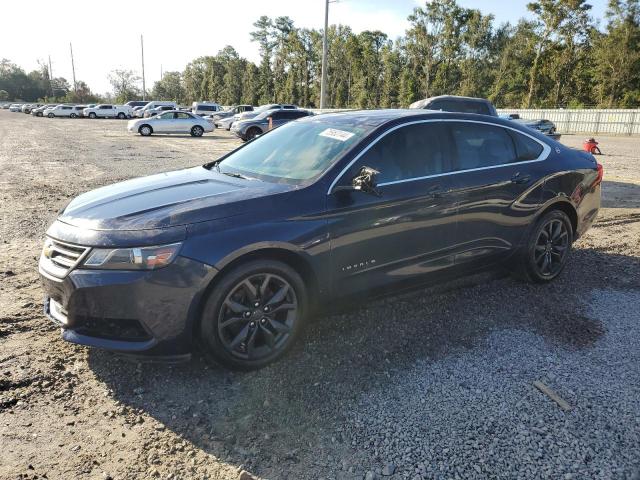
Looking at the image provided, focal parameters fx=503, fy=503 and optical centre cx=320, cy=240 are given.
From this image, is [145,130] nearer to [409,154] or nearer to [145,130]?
[145,130]

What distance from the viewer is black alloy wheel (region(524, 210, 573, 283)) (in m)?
4.98

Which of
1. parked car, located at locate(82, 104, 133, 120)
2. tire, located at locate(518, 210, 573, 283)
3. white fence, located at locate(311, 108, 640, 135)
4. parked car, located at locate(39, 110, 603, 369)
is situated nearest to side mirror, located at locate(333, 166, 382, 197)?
parked car, located at locate(39, 110, 603, 369)

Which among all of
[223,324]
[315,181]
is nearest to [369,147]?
[315,181]

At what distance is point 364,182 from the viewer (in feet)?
11.7

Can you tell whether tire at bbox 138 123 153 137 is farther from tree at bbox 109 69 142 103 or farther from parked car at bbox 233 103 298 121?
tree at bbox 109 69 142 103

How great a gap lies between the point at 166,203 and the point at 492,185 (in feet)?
9.27

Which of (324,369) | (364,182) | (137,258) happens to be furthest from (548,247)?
(137,258)

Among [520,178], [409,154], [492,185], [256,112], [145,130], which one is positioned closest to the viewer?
[409,154]

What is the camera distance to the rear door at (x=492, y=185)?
437 cm

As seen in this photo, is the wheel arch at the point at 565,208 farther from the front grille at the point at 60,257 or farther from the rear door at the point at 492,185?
the front grille at the point at 60,257

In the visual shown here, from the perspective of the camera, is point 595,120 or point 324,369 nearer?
point 324,369

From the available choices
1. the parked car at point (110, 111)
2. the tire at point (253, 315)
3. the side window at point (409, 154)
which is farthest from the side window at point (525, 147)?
the parked car at point (110, 111)

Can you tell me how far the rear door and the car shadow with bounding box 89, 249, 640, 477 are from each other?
21.3 inches

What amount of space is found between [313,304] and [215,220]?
3.17 feet
